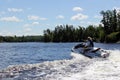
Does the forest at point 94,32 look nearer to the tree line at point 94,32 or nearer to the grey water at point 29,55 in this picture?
the tree line at point 94,32

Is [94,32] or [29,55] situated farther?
[94,32]

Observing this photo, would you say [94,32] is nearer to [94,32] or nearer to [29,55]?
[94,32]

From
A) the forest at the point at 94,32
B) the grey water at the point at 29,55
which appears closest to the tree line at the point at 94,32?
the forest at the point at 94,32

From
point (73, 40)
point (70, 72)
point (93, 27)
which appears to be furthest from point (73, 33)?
point (70, 72)

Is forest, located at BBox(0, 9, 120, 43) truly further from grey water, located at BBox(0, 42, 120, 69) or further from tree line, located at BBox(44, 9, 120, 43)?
grey water, located at BBox(0, 42, 120, 69)

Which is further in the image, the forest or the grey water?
the forest

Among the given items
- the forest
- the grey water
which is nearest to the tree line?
the forest

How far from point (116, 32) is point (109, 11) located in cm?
1096

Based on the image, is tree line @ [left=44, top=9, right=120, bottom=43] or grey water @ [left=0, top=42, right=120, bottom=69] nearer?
grey water @ [left=0, top=42, right=120, bottom=69]

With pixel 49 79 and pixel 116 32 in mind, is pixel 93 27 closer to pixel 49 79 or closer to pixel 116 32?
pixel 116 32

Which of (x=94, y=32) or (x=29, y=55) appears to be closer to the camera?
(x=29, y=55)

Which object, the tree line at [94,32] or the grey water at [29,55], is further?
the tree line at [94,32]

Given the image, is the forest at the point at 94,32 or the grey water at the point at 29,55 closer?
the grey water at the point at 29,55

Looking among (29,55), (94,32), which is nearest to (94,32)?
(94,32)
